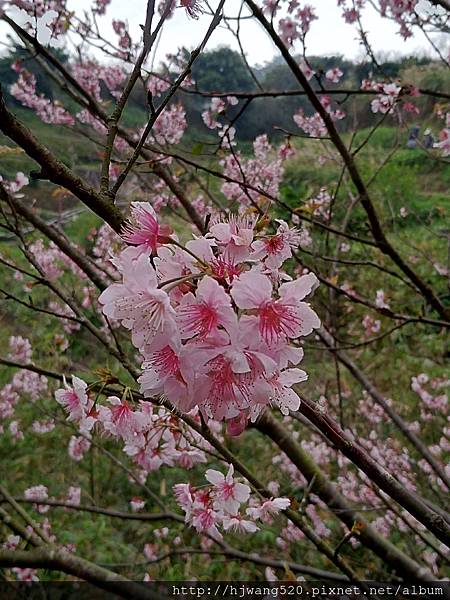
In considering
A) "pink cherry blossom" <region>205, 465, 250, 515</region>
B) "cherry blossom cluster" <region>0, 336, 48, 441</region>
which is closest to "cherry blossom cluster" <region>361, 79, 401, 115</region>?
"pink cherry blossom" <region>205, 465, 250, 515</region>

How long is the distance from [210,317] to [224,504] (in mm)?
791

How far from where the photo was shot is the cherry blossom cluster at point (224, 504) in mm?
1178

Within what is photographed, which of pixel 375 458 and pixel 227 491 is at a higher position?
pixel 375 458

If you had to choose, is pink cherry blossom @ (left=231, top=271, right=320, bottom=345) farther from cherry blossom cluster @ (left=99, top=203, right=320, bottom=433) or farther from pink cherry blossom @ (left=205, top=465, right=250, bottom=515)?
pink cherry blossom @ (left=205, top=465, right=250, bottom=515)

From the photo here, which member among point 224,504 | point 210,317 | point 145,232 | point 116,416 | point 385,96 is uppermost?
point 385,96

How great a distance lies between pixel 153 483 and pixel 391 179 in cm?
565

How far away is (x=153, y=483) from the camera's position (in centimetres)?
381

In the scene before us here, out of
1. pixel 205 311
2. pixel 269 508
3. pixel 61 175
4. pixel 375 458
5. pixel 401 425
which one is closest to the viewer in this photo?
pixel 205 311

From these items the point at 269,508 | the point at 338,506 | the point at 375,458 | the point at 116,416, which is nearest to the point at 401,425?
the point at 338,506

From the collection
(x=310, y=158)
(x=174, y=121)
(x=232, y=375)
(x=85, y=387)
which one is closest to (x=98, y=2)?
(x=174, y=121)

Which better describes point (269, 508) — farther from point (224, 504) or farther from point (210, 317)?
point (210, 317)

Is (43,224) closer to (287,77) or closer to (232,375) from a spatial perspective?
(232,375)

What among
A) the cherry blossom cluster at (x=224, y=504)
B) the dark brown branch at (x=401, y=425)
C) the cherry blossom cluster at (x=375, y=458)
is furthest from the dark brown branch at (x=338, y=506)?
the cherry blossom cluster at (x=375, y=458)

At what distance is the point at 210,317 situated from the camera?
0.56 m
